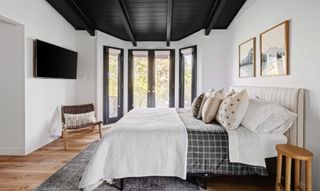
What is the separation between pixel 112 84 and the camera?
5.51 metres

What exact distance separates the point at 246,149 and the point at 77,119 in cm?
317

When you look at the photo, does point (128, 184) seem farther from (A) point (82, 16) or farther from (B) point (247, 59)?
(A) point (82, 16)

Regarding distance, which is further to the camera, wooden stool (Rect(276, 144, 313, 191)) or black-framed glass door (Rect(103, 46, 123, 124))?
black-framed glass door (Rect(103, 46, 123, 124))

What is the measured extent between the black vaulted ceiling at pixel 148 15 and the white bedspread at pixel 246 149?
2470 mm

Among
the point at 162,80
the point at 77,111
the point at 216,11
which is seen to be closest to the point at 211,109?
the point at 216,11

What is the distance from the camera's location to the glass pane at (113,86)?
18.0ft

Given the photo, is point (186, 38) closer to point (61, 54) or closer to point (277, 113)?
point (61, 54)

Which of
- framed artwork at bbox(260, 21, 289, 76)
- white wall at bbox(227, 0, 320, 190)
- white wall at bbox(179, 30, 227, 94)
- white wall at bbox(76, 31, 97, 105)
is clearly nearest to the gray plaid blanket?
white wall at bbox(227, 0, 320, 190)

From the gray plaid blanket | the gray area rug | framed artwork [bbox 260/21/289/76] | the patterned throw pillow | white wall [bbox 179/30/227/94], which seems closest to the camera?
the gray plaid blanket

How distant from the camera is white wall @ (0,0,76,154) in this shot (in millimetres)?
3238

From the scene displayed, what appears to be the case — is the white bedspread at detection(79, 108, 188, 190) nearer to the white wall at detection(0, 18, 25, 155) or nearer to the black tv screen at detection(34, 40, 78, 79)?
the white wall at detection(0, 18, 25, 155)

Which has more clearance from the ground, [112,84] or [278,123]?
[112,84]

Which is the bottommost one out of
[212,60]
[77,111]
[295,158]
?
[295,158]

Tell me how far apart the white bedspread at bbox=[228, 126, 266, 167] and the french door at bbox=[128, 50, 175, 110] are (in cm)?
369
